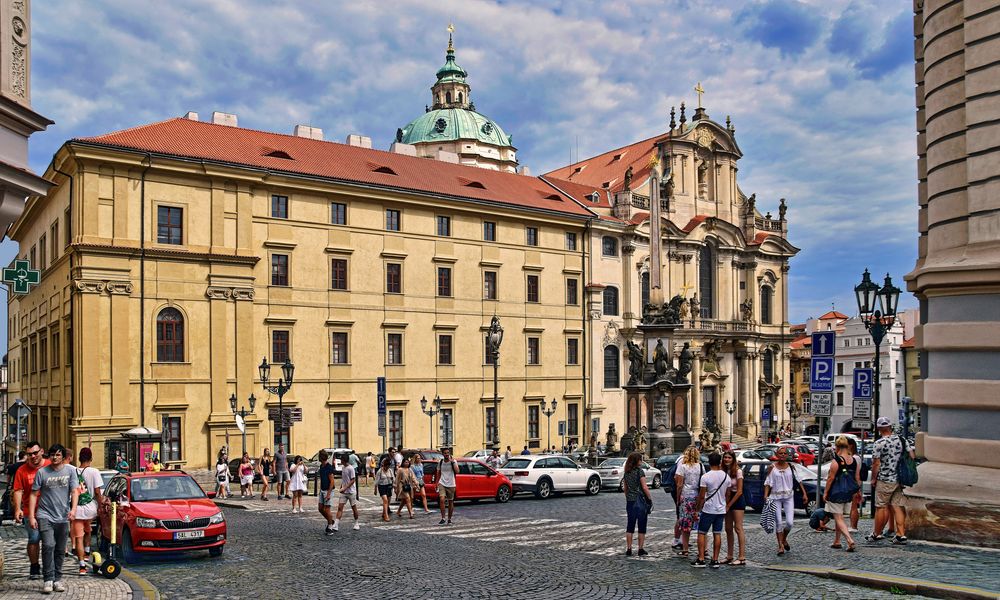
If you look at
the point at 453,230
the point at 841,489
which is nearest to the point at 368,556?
the point at 841,489

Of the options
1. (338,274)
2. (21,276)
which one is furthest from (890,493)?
(338,274)

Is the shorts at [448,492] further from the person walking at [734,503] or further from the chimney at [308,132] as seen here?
the chimney at [308,132]

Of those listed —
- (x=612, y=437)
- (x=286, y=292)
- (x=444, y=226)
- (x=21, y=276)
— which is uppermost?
(x=444, y=226)

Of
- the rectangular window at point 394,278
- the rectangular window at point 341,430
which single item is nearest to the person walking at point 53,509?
the rectangular window at point 341,430

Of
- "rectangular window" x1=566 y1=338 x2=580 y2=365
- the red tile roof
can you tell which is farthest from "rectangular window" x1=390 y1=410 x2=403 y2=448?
"rectangular window" x1=566 y1=338 x2=580 y2=365

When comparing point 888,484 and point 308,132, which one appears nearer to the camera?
point 888,484

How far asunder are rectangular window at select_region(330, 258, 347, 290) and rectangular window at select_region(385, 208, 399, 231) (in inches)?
133

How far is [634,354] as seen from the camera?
4822 cm

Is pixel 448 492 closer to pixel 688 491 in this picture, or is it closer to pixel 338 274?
pixel 688 491

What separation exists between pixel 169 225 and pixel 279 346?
25.6ft

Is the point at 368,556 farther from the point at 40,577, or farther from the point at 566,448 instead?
the point at 566,448

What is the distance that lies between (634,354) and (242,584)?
1407 inches

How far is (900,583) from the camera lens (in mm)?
12086

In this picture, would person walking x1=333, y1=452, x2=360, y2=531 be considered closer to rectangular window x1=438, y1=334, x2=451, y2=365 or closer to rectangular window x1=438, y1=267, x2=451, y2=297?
rectangular window x1=438, y1=334, x2=451, y2=365
